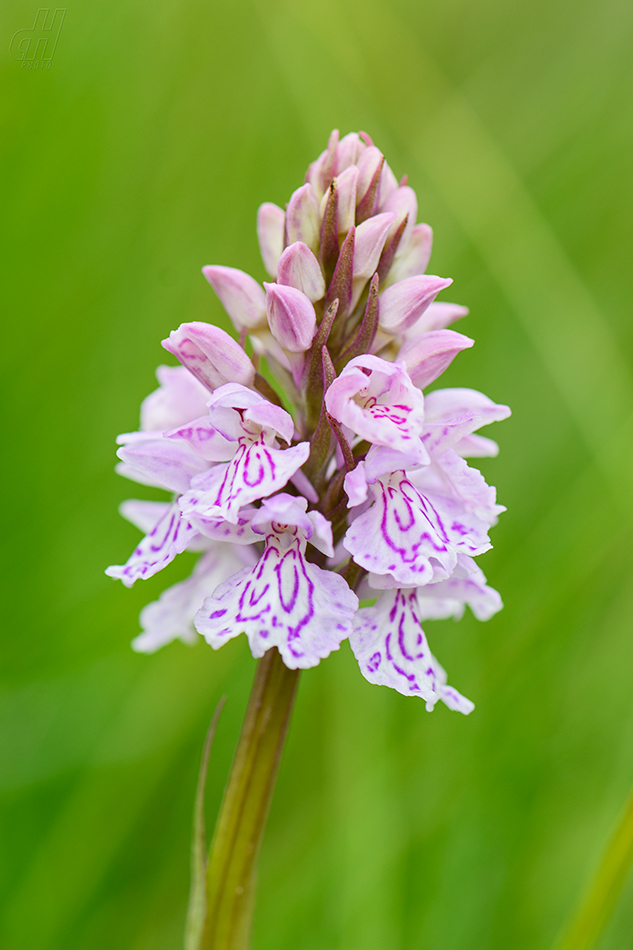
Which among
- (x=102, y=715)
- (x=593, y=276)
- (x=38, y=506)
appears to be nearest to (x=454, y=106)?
(x=593, y=276)

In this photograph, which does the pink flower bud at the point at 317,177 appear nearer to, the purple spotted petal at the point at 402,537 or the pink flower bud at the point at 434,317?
the pink flower bud at the point at 434,317

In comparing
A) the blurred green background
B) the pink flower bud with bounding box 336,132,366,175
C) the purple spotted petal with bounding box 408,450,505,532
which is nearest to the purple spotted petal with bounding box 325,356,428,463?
the purple spotted petal with bounding box 408,450,505,532

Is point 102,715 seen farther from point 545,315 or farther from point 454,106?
point 454,106

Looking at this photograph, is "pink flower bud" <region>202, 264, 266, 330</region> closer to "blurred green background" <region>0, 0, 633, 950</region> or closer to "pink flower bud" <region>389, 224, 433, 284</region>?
"pink flower bud" <region>389, 224, 433, 284</region>

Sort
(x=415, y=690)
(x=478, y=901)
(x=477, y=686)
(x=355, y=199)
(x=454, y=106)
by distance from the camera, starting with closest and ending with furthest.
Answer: (x=415, y=690), (x=355, y=199), (x=478, y=901), (x=477, y=686), (x=454, y=106)

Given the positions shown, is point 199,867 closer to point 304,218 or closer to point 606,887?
point 606,887

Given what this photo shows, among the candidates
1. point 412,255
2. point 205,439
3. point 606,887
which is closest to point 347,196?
point 412,255
